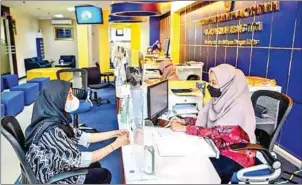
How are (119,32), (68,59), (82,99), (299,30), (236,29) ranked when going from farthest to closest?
1. (119,32)
2. (68,59)
3. (236,29)
4. (82,99)
5. (299,30)

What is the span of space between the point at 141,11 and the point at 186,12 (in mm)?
3371

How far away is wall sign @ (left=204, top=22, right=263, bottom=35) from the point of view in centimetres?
391

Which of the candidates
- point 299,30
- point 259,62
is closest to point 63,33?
point 259,62

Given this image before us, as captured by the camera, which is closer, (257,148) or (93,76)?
(257,148)

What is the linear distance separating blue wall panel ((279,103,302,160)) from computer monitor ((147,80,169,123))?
1.76 m

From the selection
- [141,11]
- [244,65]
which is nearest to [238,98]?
[244,65]

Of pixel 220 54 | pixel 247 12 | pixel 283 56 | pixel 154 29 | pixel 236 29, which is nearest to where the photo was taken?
pixel 283 56

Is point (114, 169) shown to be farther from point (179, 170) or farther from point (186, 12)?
point (186, 12)

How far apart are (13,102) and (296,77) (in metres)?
4.60

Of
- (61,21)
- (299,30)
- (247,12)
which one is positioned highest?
(61,21)

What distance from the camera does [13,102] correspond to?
4840 mm

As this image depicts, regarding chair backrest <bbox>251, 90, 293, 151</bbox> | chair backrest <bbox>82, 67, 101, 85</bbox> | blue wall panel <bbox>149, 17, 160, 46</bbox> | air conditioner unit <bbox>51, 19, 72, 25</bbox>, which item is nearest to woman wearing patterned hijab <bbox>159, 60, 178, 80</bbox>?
chair backrest <bbox>82, 67, 101, 85</bbox>

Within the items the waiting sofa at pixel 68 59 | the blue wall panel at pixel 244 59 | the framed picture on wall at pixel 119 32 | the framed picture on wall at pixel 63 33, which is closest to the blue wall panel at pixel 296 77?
the blue wall panel at pixel 244 59

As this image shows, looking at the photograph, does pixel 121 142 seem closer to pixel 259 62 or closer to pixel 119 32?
pixel 259 62
